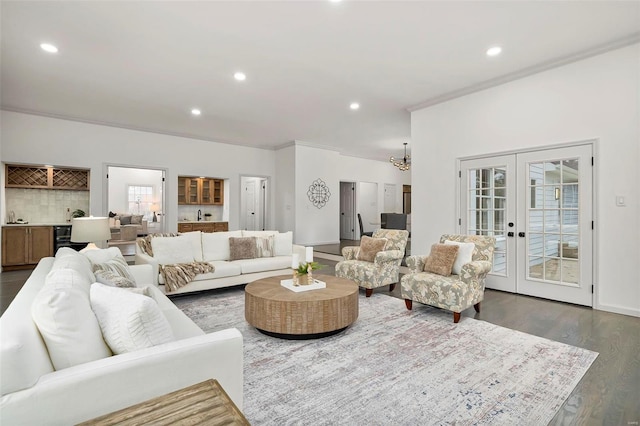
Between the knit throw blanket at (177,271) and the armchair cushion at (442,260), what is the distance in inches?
110

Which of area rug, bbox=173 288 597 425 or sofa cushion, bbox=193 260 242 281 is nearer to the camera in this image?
area rug, bbox=173 288 597 425

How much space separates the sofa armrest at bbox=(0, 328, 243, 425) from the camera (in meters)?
1.03

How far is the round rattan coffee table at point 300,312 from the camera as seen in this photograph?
108 inches

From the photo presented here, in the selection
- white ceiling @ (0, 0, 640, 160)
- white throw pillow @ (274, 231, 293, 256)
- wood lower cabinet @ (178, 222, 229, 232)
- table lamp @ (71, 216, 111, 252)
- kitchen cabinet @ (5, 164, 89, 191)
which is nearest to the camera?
white ceiling @ (0, 0, 640, 160)

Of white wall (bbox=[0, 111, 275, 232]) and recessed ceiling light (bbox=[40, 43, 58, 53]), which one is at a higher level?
recessed ceiling light (bbox=[40, 43, 58, 53])

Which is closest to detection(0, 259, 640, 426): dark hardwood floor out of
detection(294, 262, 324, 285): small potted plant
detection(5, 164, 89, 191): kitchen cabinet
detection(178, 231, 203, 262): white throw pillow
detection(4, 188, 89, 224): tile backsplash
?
detection(294, 262, 324, 285): small potted plant

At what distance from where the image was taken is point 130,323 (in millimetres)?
1360

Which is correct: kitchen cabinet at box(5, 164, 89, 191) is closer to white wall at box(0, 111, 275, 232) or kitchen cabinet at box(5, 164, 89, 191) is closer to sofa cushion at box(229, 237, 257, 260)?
white wall at box(0, 111, 275, 232)

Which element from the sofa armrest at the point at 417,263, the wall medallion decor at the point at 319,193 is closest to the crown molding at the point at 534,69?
the sofa armrest at the point at 417,263

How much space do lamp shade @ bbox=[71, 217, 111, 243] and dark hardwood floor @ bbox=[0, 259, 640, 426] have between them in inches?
62.6

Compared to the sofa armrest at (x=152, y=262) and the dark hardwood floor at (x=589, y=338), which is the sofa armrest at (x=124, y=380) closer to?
the dark hardwood floor at (x=589, y=338)

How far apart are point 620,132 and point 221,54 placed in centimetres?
471

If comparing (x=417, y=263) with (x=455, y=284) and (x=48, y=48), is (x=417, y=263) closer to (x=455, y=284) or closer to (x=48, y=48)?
(x=455, y=284)

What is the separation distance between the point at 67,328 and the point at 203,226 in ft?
26.1
